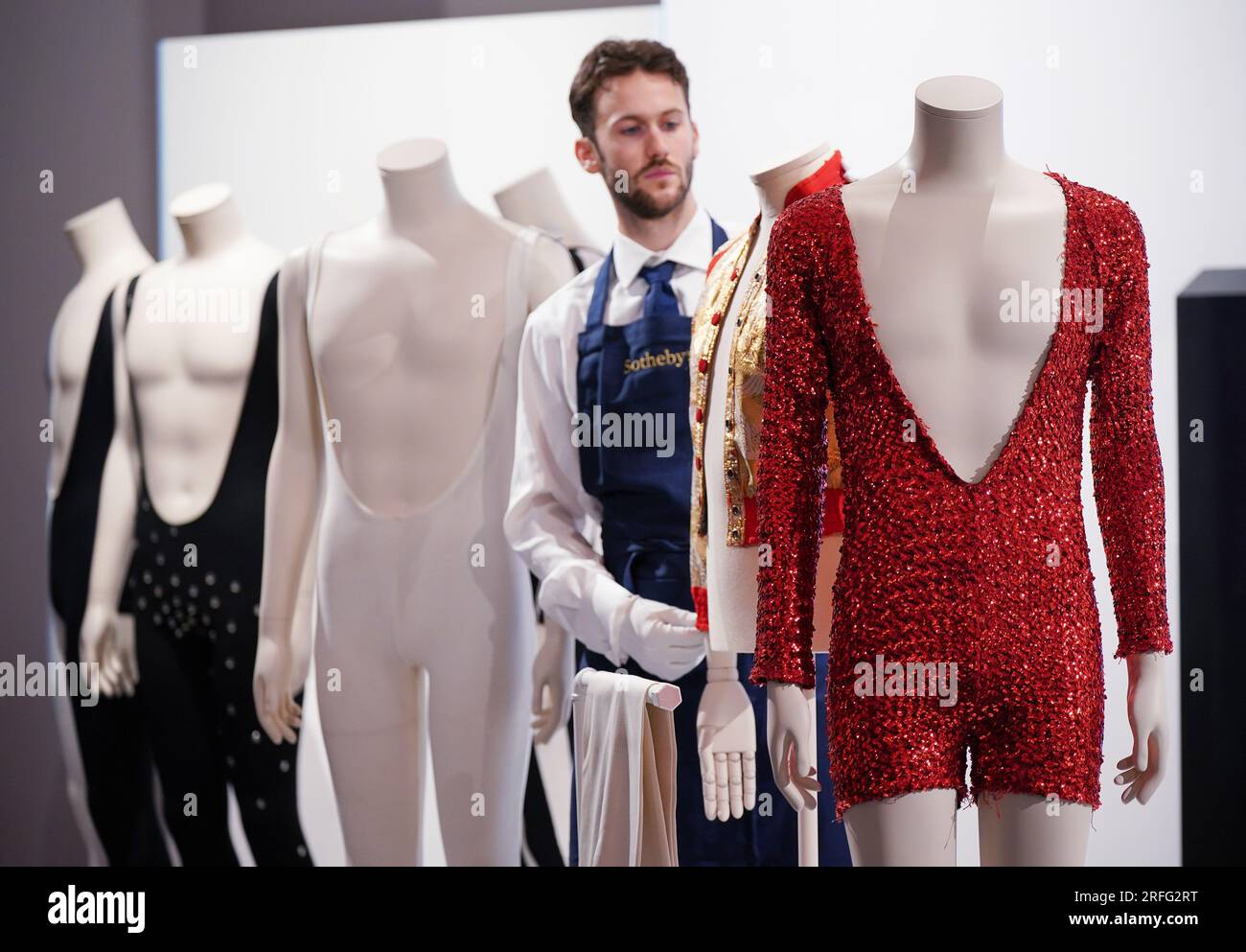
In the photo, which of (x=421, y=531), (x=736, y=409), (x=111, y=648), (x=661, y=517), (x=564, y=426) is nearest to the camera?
(x=736, y=409)

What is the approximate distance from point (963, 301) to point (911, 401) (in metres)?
0.18

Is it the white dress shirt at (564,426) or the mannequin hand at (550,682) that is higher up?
the white dress shirt at (564,426)

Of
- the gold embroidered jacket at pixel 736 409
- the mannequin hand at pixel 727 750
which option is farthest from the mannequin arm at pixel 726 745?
the gold embroidered jacket at pixel 736 409

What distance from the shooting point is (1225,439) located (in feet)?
10.9

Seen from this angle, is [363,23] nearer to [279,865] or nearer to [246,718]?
[246,718]

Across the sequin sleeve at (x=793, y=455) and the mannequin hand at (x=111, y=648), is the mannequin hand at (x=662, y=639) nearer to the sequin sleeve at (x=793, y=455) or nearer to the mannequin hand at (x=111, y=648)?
the sequin sleeve at (x=793, y=455)

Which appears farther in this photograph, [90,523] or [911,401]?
[90,523]

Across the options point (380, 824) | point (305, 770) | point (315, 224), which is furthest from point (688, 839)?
point (315, 224)

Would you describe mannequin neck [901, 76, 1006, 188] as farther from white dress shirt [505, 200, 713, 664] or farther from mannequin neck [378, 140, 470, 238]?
mannequin neck [378, 140, 470, 238]

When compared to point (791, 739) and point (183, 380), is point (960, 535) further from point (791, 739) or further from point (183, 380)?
point (183, 380)

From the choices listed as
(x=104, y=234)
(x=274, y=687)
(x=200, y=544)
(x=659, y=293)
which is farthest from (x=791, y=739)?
(x=104, y=234)

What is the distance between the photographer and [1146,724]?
87.4 inches

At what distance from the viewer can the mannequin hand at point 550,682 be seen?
3246mm

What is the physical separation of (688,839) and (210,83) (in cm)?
231
